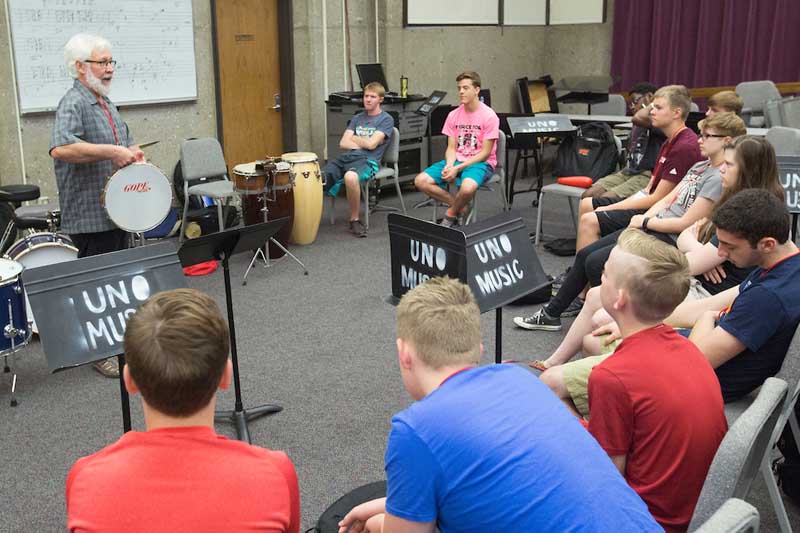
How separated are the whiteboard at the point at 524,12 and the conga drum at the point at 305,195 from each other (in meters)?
4.73

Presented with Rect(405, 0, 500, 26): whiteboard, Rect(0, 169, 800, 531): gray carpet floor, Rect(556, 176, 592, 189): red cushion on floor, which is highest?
Rect(405, 0, 500, 26): whiteboard

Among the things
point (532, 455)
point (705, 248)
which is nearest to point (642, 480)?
point (532, 455)

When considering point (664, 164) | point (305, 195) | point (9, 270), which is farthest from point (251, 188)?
Answer: point (664, 164)

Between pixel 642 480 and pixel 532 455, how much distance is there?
0.64m

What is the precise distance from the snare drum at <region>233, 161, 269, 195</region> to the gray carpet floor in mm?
571

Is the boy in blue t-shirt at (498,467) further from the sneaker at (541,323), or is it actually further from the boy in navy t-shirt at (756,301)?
the sneaker at (541,323)

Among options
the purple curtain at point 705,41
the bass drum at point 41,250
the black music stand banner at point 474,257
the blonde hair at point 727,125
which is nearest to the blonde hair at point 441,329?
the black music stand banner at point 474,257

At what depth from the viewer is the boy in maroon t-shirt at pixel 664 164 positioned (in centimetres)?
460

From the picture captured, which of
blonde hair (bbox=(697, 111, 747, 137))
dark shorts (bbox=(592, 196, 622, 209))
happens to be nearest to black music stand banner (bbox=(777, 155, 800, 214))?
blonde hair (bbox=(697, 111, 747, 137))

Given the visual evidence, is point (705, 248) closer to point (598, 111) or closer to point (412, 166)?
point (412, 166)

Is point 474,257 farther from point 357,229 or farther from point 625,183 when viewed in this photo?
point 357,229

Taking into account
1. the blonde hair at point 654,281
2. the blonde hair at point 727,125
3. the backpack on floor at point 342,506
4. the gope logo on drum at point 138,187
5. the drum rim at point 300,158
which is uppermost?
the blonde hair at point 727,125

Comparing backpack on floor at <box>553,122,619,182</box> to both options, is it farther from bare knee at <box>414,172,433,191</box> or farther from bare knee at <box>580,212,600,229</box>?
bare knee at <box>580,212,600,229</box>

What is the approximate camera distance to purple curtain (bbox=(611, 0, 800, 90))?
885 cm
